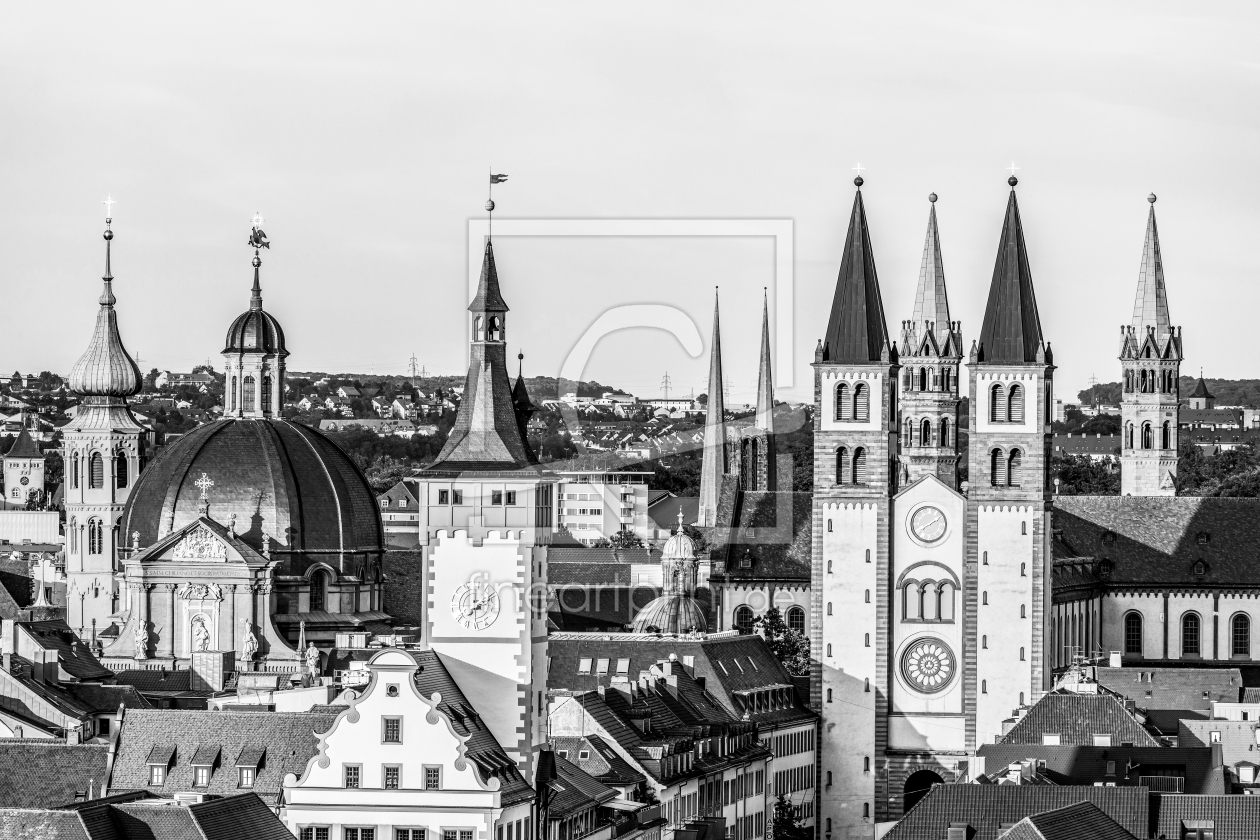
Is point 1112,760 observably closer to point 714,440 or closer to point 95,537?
point 95,537

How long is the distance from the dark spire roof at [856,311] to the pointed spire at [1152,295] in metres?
43.4

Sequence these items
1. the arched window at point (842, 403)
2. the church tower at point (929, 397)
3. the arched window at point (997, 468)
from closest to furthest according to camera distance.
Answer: the arched window at point (997, 468) → the arched window at point (842, 403) → the church tower at point (929, 397)

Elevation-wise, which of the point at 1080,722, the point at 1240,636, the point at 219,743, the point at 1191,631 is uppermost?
the point at 1191,631

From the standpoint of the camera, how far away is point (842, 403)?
450ft

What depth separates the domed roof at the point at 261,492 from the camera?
455 ft

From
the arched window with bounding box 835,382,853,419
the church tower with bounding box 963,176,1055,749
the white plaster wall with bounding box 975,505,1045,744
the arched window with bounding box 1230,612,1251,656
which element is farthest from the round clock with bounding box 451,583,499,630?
the arched window with bounding box 1230,612,1251,656

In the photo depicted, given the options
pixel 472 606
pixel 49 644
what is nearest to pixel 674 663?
pixel 49 644

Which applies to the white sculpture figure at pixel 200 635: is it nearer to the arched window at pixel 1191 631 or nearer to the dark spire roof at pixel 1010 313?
the dark spire roof at pixel 1010 313

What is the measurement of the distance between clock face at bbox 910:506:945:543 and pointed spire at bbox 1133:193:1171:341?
45931 mm

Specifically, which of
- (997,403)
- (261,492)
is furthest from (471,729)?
(261,492)

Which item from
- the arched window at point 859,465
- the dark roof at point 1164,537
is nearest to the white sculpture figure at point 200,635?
the arched window at point 859,465

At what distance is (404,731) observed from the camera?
81875 millimetres

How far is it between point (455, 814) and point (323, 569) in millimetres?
59231

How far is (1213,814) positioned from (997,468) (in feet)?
163
